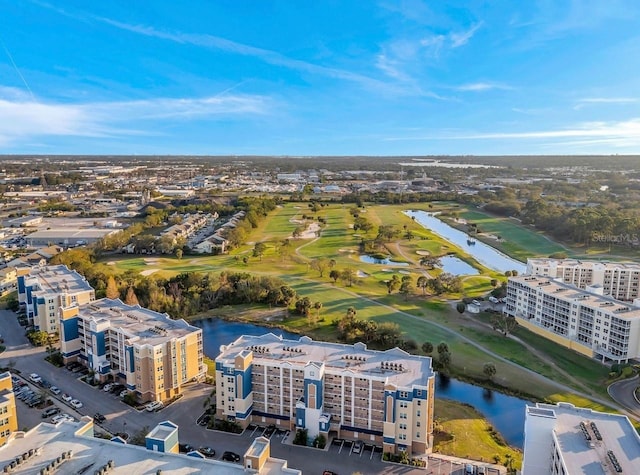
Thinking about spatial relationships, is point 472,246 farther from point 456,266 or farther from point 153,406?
point 153,406

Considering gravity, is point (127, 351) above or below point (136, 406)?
above

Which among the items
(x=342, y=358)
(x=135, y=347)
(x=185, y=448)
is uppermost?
(x=342, y=358)

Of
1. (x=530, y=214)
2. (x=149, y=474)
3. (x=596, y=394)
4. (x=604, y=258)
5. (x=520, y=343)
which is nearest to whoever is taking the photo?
(x=149, y=474)

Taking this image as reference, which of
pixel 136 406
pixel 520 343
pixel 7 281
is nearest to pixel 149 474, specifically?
pixel 136 406

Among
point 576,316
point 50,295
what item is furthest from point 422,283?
point 50,295

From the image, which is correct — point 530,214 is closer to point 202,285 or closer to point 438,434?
point 202,285

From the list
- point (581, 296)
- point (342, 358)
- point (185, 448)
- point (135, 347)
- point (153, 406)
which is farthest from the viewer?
point (581, 296)

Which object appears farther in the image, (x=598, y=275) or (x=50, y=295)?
(x=598, y=275)
